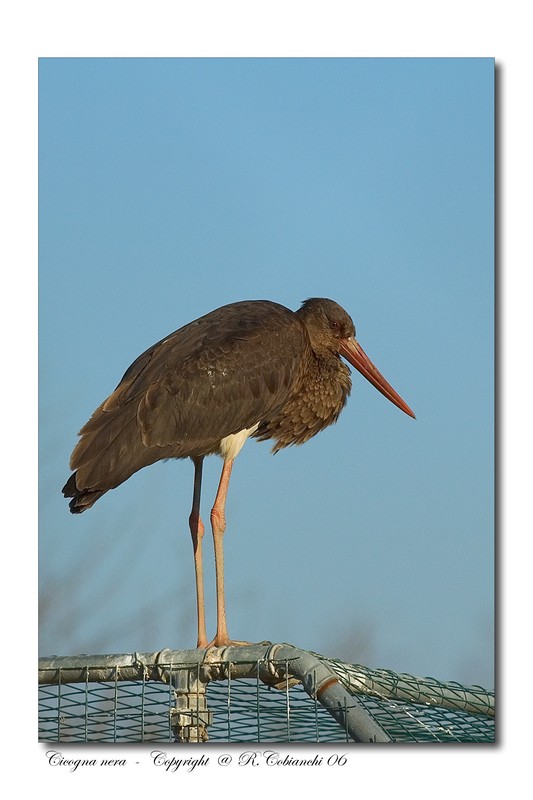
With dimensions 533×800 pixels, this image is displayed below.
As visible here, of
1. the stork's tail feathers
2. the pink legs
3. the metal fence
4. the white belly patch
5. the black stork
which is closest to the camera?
the metal fence

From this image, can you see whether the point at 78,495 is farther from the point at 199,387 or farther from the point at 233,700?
the point at 233,700

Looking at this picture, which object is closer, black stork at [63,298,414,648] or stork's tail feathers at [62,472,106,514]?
stork's tail feathers at [62,472,106,514]

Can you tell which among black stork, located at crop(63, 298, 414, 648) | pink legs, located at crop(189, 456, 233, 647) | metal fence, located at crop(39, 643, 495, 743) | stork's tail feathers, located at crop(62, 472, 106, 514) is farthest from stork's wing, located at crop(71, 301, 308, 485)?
metal fence, located at crop(39, 643, 495, 743)

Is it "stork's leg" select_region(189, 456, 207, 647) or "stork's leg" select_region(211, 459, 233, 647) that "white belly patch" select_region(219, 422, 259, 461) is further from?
"stork's leg" select_region(189, 456, 207, 647)

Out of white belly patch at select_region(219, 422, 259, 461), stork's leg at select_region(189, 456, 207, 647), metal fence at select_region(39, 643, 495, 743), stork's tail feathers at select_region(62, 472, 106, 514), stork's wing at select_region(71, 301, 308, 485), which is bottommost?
metal fence at select_region(39, 643, 495, 743)

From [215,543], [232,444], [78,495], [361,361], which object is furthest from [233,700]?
[361,361]

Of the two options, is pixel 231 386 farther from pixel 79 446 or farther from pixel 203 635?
pixel 203 635
